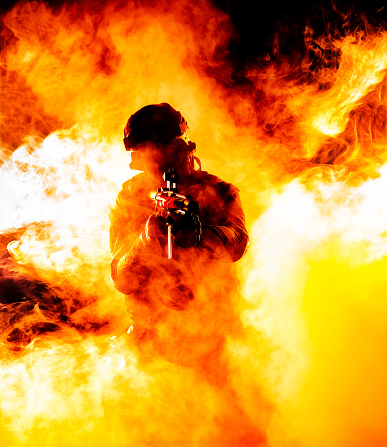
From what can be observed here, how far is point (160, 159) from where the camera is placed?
305 cm

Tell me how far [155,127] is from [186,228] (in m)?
0.98

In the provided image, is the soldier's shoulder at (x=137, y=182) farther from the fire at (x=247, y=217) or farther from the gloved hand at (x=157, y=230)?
the fire at (x=247, y=217)

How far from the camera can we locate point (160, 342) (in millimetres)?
3322

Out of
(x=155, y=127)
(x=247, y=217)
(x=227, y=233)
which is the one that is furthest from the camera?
(x=247, y=217)

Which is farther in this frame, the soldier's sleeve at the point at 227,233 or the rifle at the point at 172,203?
the soldier's sleeve at the point at 227,233

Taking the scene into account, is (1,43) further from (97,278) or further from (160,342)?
(160,342)

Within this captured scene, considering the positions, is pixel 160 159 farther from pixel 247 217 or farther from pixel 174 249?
pixel 247 217

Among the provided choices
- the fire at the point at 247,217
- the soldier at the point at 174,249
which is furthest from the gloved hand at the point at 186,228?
the fire at the point at 247,217

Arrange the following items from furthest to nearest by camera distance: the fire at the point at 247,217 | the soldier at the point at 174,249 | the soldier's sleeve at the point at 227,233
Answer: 1. the fire at the point at 247,217
2. the soldier at the point at 174,249
3. the soldier's sleeve at the point at 227,233

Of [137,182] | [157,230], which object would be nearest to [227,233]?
[157,230]

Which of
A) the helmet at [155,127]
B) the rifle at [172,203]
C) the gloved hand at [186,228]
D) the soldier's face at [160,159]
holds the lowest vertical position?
the gloved hand at [186,228]

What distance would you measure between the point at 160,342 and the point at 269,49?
3.04m

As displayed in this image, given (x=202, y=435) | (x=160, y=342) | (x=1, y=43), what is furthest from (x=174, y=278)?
(x=1, y=43)

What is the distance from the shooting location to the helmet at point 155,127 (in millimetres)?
3014
